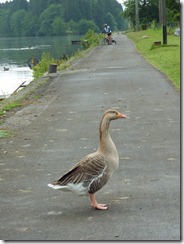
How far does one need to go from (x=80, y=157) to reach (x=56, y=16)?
362ft

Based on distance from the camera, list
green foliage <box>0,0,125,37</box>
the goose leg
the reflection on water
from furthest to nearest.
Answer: green foliage <box>0,0,125,37</box> → the reflection on water → the goose leg

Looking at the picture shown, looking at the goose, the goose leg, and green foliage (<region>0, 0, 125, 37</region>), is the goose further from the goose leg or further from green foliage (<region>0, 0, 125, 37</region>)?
green foliage (<region>0, 0, 125, 37</region>)

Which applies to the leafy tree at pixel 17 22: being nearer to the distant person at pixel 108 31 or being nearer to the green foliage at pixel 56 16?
the green foliage at pixel 56 16

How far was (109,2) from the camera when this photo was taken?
4085 inches

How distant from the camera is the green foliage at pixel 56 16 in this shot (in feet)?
322

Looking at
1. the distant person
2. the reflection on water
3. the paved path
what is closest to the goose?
the paved path

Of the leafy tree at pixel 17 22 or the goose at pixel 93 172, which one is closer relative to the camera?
the goose at pixel 93 172

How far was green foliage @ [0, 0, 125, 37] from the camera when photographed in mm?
98188

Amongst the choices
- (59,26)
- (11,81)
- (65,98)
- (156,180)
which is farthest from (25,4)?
(156,180)

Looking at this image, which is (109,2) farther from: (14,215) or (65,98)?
(14,215)

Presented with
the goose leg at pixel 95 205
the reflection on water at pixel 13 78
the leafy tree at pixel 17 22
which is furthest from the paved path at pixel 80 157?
the leafy tree at pixel 17 22

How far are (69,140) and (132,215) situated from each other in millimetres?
4392

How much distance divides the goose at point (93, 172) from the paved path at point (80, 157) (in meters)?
0.33

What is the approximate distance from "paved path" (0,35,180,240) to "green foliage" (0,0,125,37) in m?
79.1
